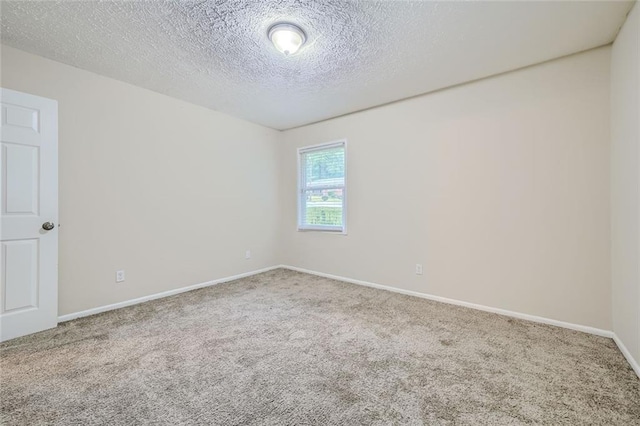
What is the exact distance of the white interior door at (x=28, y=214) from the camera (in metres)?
2.18

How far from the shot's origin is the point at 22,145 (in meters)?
2.26

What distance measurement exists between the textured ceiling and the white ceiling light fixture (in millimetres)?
52

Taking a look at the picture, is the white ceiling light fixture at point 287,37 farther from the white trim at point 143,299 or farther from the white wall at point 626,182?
the white trim at point 143,299

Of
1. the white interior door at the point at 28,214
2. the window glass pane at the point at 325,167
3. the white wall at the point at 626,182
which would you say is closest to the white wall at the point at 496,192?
the white wall at the point at 626,182

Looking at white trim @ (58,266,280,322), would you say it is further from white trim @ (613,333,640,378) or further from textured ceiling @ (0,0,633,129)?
white trim @ (613,333,640,378)

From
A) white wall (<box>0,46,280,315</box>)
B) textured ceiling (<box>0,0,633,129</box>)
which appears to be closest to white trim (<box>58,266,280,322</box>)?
white wall (<box>0,46,280,315</box>)

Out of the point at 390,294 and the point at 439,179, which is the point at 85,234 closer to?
the point at 390,294

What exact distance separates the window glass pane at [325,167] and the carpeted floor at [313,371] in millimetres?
2077

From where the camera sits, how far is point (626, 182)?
1.92m

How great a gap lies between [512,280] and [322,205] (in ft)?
8.47

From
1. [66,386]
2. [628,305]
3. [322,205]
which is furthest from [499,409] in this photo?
[322,205]

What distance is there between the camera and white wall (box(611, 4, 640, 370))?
177cm

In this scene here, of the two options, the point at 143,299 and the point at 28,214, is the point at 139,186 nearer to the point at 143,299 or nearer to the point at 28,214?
the point at 28,214

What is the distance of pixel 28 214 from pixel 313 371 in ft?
8.87
